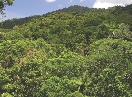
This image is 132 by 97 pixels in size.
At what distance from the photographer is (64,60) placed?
37125 mm

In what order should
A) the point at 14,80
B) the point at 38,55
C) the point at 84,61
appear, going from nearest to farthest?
the point at 84,61, the point at 14,80, the point at 38,55

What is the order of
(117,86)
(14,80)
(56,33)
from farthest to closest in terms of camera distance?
(56,33) < (14,80) < (117,86)

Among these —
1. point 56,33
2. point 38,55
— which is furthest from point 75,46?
point 38,55

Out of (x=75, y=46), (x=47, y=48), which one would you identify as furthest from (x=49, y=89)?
(x=75, y=46)

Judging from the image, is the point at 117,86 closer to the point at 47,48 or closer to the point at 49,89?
the point at 49,89

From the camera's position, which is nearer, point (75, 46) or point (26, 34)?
point (75, 46)

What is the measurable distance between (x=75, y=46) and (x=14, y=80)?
28.6m

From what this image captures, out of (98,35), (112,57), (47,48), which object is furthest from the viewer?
(98,35)

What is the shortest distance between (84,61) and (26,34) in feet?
144

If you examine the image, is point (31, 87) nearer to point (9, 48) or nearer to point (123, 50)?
point (9, 48)

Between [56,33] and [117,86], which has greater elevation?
[56,33]

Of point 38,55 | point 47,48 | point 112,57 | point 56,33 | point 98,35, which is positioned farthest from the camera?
point 56,33

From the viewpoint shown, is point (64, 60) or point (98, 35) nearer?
point (64, 60)

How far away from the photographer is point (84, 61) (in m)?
37.1
